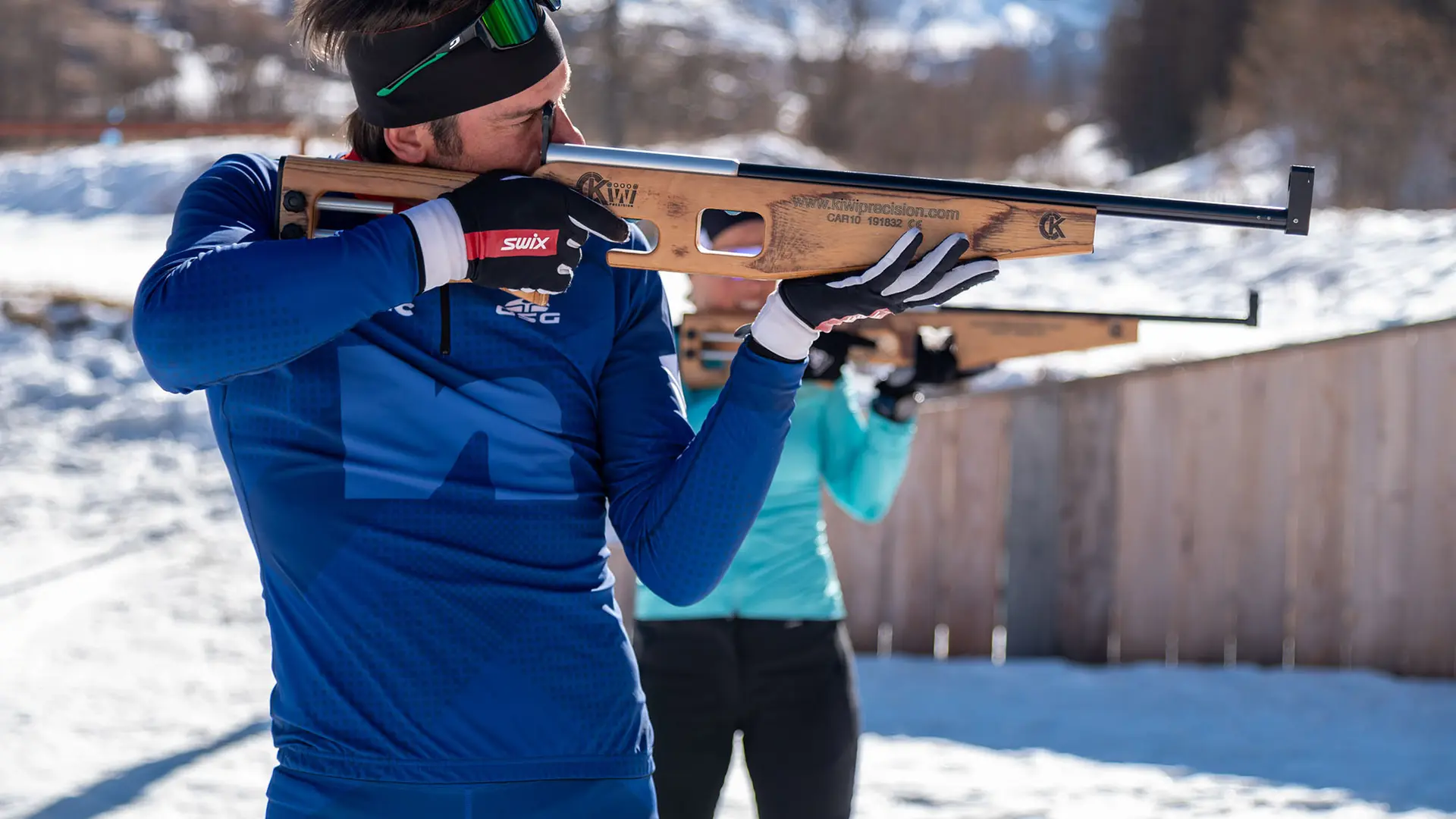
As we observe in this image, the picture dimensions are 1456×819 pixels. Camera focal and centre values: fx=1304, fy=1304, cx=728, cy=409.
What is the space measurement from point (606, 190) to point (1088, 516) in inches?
201

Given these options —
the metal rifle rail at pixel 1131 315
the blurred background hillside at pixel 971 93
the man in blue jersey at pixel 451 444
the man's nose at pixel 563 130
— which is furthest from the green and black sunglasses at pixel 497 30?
the blurred background hillside at pixel 971 93

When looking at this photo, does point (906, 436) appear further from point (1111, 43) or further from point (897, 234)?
point (1111, 43)

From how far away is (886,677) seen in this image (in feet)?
21.3

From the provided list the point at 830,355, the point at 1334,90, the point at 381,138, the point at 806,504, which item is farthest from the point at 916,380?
the point at 1334,90

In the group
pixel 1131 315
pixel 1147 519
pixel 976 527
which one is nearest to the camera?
pixel 1131 315

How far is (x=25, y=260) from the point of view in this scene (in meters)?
13.3

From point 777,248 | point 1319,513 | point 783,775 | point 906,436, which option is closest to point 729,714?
point 783,775

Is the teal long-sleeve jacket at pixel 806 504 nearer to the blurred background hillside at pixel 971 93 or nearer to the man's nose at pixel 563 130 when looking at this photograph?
the man's nose at pixel 563 130

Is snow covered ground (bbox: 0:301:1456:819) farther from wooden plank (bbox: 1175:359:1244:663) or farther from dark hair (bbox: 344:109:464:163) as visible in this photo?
dark hair (bbox: 344:109:464:163)

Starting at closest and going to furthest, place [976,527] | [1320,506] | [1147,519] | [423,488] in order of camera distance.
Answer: [423,488], [1320,506], [1147,519], [976,527]

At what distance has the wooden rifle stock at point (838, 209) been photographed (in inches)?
75.0

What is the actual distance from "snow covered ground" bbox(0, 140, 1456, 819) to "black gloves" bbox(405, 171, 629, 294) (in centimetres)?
357

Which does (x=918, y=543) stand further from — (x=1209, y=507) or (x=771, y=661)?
(x=771, y=661)

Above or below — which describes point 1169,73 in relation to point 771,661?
above
